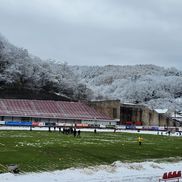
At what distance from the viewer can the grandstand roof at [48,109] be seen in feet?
350

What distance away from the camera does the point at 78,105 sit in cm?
12212

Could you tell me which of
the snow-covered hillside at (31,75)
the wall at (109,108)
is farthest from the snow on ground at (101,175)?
the snow-covered hillside at (31,75)

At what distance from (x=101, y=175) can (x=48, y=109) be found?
8620cm

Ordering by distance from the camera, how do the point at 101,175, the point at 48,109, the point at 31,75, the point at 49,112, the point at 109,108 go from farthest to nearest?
1. the point at 31,75
2. the point at 109,108
3. the point at 48,109
4. the point at 49,112
5. the point at 101,175

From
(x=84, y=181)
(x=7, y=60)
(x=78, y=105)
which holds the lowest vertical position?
(x=84, y=181)

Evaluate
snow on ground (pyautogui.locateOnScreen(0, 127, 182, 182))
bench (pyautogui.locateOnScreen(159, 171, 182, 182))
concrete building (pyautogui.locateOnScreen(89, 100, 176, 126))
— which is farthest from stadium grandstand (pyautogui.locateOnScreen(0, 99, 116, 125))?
bench (pyautogui.locateOnScreen(159, 171, 182, 182))

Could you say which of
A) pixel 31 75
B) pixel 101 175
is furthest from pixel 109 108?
pixel 101 175

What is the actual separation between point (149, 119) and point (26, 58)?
174 feet

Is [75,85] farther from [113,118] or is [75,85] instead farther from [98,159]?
[98,159]

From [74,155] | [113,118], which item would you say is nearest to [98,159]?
[74,155]

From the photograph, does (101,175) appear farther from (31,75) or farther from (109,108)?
(31,75)

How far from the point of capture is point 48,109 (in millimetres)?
113375

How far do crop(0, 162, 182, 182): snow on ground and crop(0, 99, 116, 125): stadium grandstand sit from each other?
72482mm

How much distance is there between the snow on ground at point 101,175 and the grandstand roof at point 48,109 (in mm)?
74539
